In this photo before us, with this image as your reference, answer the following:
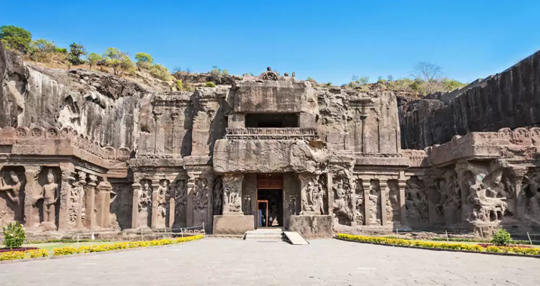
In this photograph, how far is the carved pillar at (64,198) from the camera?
65.4 feet

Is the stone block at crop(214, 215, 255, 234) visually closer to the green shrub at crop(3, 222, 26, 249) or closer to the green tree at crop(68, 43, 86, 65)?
Answer: the green shrub at crop(3, 222, 26, 249)

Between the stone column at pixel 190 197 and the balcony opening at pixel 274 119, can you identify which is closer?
the stone column at pixel 190 197

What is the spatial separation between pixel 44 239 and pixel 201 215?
7562mm

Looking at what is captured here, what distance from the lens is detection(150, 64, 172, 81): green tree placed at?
58844 mm

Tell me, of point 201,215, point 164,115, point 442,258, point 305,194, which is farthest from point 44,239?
point 442,258

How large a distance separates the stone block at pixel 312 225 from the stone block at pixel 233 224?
2250 mm

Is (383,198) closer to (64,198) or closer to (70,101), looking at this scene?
(64,198)

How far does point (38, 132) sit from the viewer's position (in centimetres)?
2034

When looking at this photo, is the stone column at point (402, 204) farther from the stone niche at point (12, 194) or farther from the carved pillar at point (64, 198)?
the stone niche at point (12, 194)

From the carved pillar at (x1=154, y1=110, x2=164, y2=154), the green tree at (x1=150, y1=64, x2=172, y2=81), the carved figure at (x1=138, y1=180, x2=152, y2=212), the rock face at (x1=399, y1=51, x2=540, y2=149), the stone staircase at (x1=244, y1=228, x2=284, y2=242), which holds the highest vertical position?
the green tree at (x1=150, y1=64, x2=172, y2=81)

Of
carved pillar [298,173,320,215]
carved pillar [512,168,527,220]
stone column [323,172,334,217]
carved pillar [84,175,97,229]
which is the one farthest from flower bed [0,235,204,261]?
carved pillar [512,168,527,220]

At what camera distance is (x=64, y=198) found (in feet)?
66.1

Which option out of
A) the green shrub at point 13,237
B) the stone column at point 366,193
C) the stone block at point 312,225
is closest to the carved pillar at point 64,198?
the green shrub at point 13,237

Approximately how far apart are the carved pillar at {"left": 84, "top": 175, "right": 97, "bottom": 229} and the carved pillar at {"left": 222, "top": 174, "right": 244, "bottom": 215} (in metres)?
7.80
